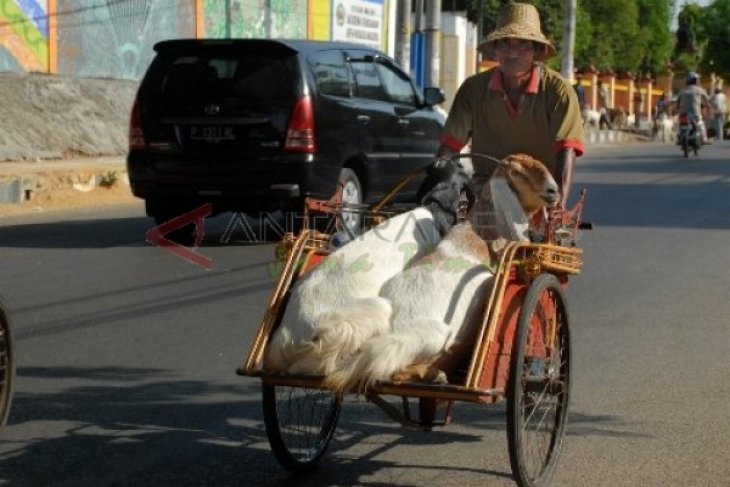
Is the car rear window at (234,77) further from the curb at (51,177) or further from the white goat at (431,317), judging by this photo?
the white goat at (431,317)

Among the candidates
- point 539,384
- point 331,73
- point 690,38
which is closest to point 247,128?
point 331,73

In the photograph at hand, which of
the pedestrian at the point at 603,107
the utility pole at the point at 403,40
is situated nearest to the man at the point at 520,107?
the utility pole at the point at 403,40

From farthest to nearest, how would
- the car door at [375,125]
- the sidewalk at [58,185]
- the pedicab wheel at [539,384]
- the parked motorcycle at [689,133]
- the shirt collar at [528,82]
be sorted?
the parked motorcycle at [689,133], the sidewalk at [58,185], the car door at [375,125], the shirt collar at [528,82], the pedicab wheel at [539,384]

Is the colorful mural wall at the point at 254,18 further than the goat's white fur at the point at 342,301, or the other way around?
the colorful mural wall at the point at 254,18

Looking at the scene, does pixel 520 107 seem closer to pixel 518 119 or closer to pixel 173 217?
pixel 518 119

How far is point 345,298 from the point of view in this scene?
5.03 metres

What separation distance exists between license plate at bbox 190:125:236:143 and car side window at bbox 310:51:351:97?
0.96 metres

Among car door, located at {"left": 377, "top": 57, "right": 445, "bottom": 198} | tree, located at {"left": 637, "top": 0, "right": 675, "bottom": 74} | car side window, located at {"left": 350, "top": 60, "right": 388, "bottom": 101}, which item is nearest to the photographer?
car side window, located at {"left": 350, "top": 60, "right": 388, "bottom": 101}

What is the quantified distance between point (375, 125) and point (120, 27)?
11999mm

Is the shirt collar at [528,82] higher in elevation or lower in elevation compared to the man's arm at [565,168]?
higher

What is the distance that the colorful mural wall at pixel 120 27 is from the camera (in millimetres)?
22484

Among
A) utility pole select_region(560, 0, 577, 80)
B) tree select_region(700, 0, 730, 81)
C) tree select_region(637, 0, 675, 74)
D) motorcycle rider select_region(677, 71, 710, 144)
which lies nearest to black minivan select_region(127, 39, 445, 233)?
motorcycle rider select_region(677, 71, 710, 144)

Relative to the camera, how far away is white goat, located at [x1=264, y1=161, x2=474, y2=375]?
4.86m

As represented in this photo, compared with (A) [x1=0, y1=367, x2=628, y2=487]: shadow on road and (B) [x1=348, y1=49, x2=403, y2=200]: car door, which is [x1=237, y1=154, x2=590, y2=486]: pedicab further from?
(B) [x1=348, y1=49, x2=403, y2=200]: car door
